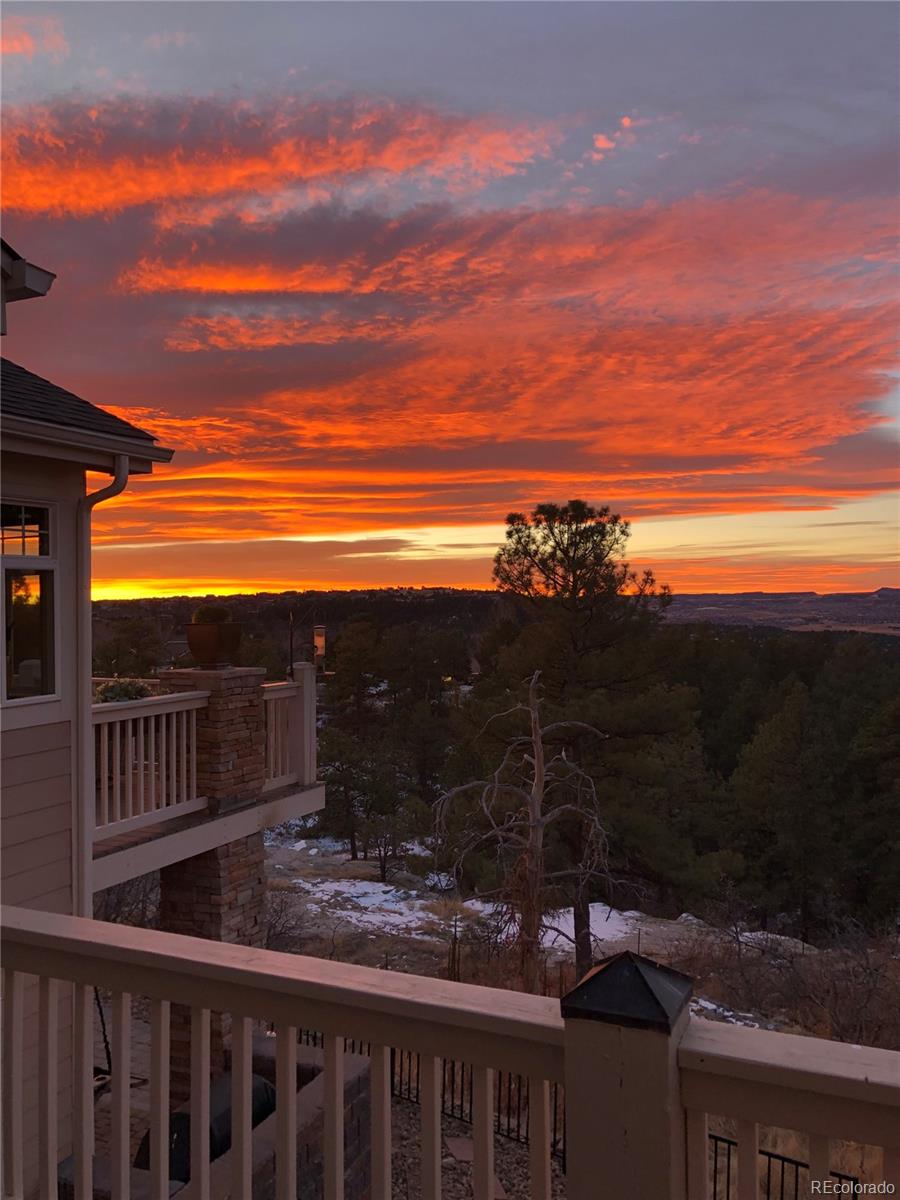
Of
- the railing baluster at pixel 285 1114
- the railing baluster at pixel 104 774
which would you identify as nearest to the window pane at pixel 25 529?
the railing baluster at pixel 104 774

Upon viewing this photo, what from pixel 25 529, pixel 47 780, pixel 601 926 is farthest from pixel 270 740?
pixel 601 926

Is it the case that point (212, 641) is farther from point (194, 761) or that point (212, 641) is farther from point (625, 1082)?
point (625, 1082)

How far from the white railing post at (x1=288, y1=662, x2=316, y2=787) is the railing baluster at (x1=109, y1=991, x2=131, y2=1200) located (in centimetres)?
653

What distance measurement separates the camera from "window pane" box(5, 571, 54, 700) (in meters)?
5.36

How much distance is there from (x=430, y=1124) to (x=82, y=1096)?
806mm

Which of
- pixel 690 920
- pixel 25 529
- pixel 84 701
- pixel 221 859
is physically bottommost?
pixel 690 920

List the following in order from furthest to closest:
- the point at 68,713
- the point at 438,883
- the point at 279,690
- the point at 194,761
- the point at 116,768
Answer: the point at 438,883 < the point at 279,690 < the point at 194,761 < the point at 116,768 < the point at 68,713

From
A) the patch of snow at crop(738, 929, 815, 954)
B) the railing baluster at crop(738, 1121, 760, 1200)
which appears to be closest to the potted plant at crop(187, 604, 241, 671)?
the railing baluster at crop(738, 1121, 760, 1200)

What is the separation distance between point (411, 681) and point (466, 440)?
15369mm

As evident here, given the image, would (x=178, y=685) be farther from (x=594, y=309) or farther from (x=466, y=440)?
(x=466, y=440)

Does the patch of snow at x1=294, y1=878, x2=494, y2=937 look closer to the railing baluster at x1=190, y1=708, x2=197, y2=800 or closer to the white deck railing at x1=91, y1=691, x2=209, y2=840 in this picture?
the railing baluster at x1=190, y1=708, x2=197, y2=800

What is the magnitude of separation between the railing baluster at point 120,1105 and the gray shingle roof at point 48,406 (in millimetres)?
4205

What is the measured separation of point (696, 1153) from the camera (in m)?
1.28

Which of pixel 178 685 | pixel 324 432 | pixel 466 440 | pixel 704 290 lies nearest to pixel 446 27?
pixel 178 685
